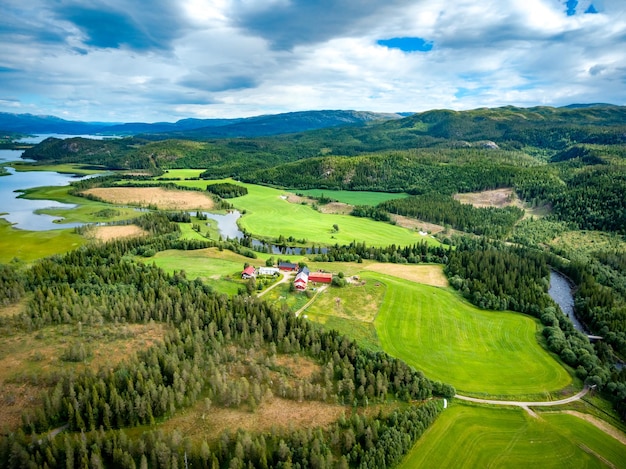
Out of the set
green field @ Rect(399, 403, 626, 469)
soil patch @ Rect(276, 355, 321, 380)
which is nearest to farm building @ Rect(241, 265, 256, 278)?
soil patch @ Rect(276, 355, 321, 380)

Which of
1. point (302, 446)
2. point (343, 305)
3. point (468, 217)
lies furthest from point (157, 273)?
point (468, 217)

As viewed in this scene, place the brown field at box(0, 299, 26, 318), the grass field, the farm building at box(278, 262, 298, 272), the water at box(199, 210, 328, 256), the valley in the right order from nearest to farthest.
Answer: the valley, the brown field at box(0, 299, 26, 318), the grass field, the farm building at box(278, 262, 298, 272), the water at box(199, 210, 328, 256)

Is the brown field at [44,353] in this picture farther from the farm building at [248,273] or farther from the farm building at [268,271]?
the farm building at [268,271]

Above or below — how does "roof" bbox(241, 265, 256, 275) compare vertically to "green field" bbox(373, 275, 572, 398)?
above

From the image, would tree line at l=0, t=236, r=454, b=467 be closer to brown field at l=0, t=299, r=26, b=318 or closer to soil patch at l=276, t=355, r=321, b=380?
soil patch at l=276, t=355, r=321, b=380

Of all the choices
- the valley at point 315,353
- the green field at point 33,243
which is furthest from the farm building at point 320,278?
the green field at point 33,243

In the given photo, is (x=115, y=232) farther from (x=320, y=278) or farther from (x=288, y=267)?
(x=320, y=278)

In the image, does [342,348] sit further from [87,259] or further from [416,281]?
[87,259]
